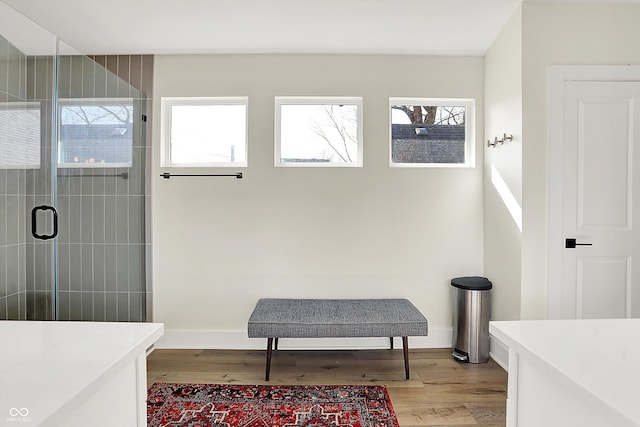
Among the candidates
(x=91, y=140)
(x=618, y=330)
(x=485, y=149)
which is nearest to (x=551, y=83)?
(x=485, y=149)

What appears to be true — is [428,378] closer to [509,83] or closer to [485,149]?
[485,149]

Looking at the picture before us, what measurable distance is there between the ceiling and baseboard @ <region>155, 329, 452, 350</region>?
7.63ft

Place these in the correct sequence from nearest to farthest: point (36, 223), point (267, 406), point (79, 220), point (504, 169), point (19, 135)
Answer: point (19, 135) < point (36, 223) < point (267, 406) < point (79, 220) < point (504, 169)

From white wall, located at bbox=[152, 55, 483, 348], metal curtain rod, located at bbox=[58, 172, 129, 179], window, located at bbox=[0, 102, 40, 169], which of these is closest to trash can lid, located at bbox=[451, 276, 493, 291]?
white wall, located at bbox=[152, 55, 483, 348]

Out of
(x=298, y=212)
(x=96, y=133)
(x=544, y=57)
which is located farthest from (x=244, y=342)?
(x=544, y=57)

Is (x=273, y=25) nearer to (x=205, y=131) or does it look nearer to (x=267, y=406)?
(x=205, y=131)

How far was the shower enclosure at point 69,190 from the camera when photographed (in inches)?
81.9

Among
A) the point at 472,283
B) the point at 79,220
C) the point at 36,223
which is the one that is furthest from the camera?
the point at 472,283

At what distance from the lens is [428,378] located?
2771mm

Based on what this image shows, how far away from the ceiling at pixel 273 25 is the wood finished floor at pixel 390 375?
96.2 inches

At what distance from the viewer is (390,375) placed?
2811 millimetres

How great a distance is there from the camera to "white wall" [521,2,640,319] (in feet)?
8.63

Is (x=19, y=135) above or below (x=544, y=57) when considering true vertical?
below

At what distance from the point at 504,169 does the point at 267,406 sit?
228 centimetres
